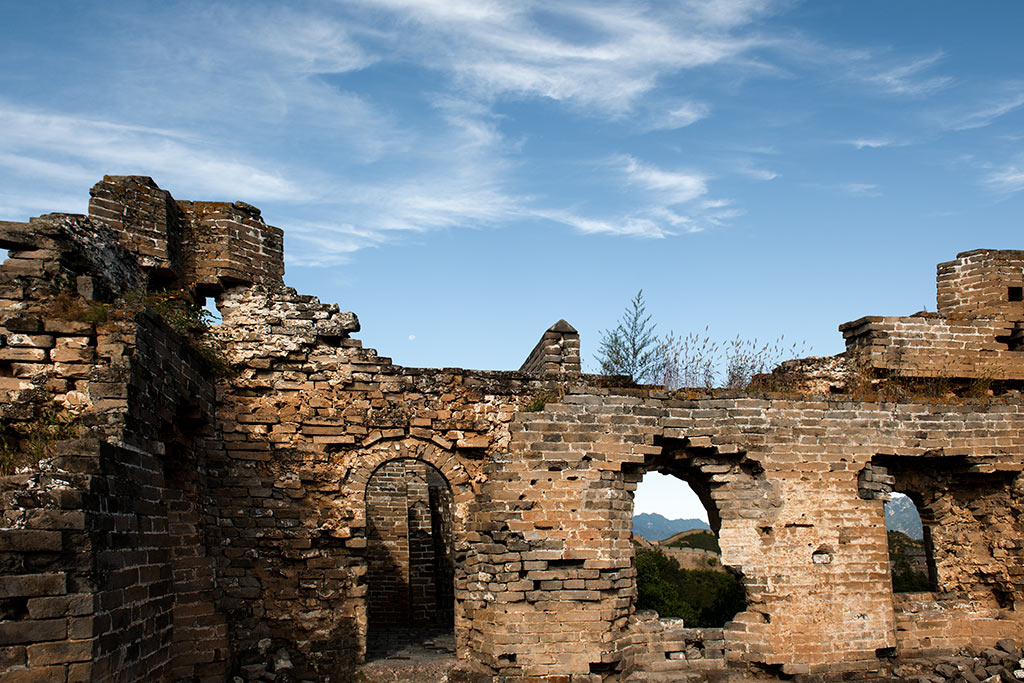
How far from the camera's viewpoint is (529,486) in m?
9.96

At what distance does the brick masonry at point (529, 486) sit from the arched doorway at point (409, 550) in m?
4.27

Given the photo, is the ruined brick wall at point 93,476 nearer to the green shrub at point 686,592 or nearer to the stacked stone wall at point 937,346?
the stacked stone wall at point 937,346

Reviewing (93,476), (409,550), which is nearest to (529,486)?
(93,476)

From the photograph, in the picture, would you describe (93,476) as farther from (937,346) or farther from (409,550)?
(937,346)

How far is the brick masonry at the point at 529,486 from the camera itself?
934cm

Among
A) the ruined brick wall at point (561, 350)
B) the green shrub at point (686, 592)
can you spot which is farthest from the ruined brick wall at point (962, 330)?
the green shrub at point (686, 592)

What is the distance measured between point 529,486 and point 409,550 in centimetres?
571

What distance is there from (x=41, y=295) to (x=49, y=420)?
1.15 meters

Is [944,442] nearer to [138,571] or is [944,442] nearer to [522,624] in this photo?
[522,624]

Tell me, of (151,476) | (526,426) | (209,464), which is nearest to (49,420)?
(151,476)

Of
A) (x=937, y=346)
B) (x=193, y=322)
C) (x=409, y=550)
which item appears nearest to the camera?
(x=193, y=322)

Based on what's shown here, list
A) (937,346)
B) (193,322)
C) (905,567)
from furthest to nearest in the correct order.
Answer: (905,567)
(937,346)
(193,322)

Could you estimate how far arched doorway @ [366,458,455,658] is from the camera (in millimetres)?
14383

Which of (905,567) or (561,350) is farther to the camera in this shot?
(905,567)
